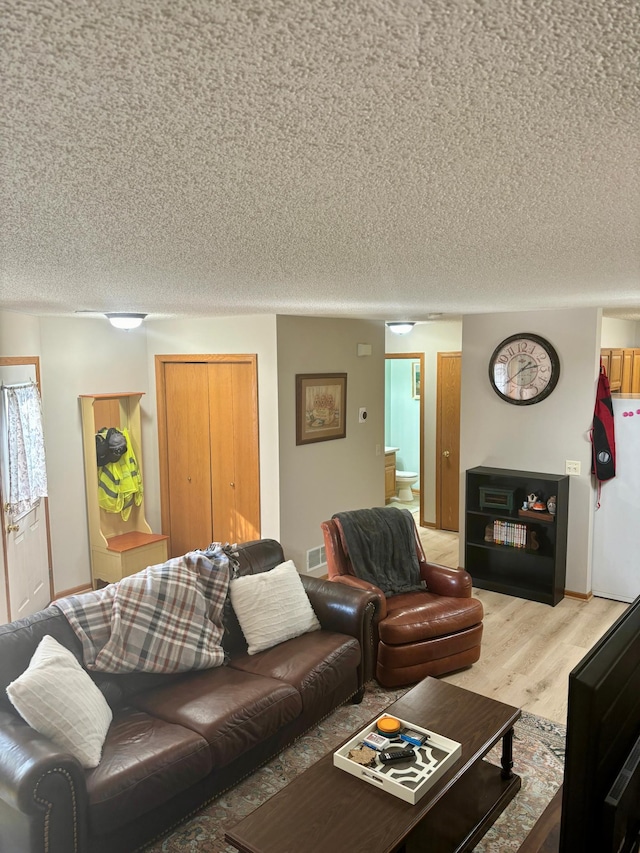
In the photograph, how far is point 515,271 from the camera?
266 centimetres

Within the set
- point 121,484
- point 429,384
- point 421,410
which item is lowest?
point 121,484

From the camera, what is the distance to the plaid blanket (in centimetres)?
297

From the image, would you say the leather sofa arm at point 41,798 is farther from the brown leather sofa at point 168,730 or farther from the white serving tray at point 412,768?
the white serving tray at point 412,768

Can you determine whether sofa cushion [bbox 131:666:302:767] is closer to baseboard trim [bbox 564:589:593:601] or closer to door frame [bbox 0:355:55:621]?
door frame [bbox 0:355:55:621]

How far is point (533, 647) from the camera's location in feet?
14.2

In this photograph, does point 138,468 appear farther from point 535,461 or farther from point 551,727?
point 551,727

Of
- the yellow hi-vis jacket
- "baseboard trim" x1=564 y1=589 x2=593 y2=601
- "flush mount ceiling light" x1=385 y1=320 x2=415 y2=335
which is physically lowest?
"baseboard trim" x1=564 y1=589 x2=593 y2=601

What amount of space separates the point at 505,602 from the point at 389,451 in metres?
3.76

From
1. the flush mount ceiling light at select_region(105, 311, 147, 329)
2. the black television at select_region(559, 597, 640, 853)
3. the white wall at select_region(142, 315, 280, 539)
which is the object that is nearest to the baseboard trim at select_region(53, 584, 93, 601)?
the white wall at select_region(142, 315, 280, 539)

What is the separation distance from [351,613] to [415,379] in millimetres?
5695

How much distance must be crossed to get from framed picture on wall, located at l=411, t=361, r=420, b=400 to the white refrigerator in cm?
394

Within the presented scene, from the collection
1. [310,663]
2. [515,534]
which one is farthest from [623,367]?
[310,663]

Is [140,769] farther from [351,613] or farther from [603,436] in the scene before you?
[603,436]

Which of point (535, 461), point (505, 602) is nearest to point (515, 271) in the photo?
point (535, 461)
